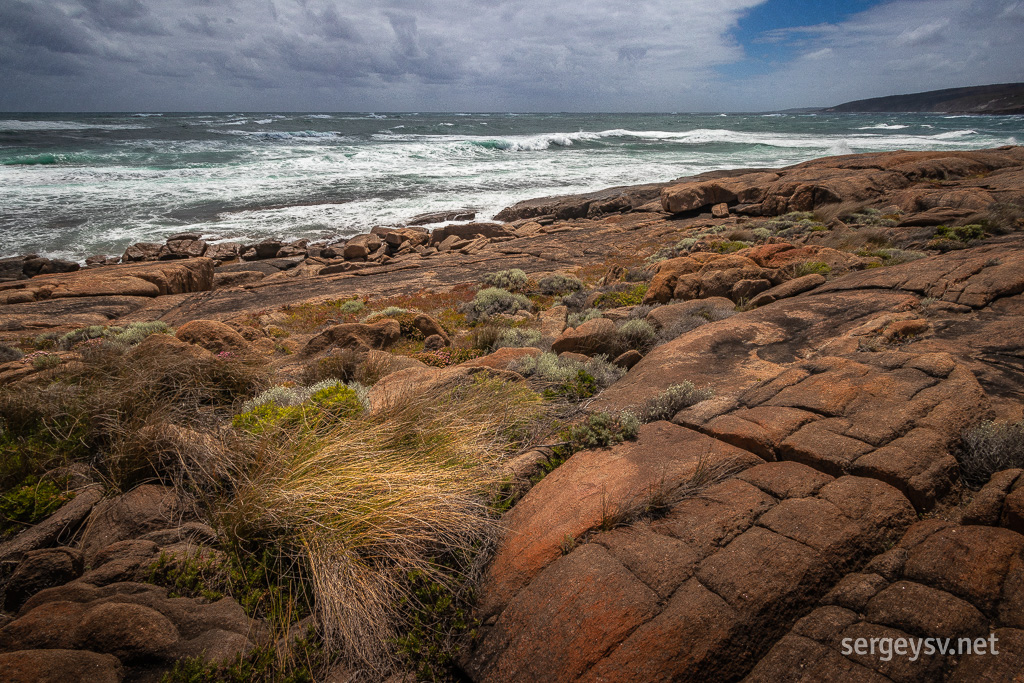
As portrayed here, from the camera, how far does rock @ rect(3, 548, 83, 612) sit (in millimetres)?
2756

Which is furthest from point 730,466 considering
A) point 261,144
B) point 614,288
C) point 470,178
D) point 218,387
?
point 261,144

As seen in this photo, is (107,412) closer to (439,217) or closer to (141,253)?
(141,253)

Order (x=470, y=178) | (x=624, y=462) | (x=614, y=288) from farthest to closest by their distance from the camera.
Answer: (x=470, y=178)
(x=614, y=288)
(x=624, y=462)

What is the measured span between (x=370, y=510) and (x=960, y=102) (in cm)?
21199

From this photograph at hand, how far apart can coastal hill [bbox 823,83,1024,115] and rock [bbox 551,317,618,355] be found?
16752cm

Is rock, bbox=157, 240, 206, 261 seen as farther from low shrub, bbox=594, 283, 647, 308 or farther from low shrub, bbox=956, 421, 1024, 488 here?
low shrub, bbox=956, 421, 1024, 488

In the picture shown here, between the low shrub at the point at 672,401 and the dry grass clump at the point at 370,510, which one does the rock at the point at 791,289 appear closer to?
the low shrub at the point at 672,401

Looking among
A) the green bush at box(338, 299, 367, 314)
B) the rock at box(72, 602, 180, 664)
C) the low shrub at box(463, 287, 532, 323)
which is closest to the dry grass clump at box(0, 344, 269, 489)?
the rock at box(72, 602, 180, 664)

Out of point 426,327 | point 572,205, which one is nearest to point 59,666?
point 426,327

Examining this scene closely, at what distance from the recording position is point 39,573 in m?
2.81

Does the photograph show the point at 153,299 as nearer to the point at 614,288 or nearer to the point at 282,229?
the point at 282,229

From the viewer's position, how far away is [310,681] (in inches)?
103

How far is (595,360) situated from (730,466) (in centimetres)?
291

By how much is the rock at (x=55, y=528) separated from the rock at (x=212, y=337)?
14.3 ft
